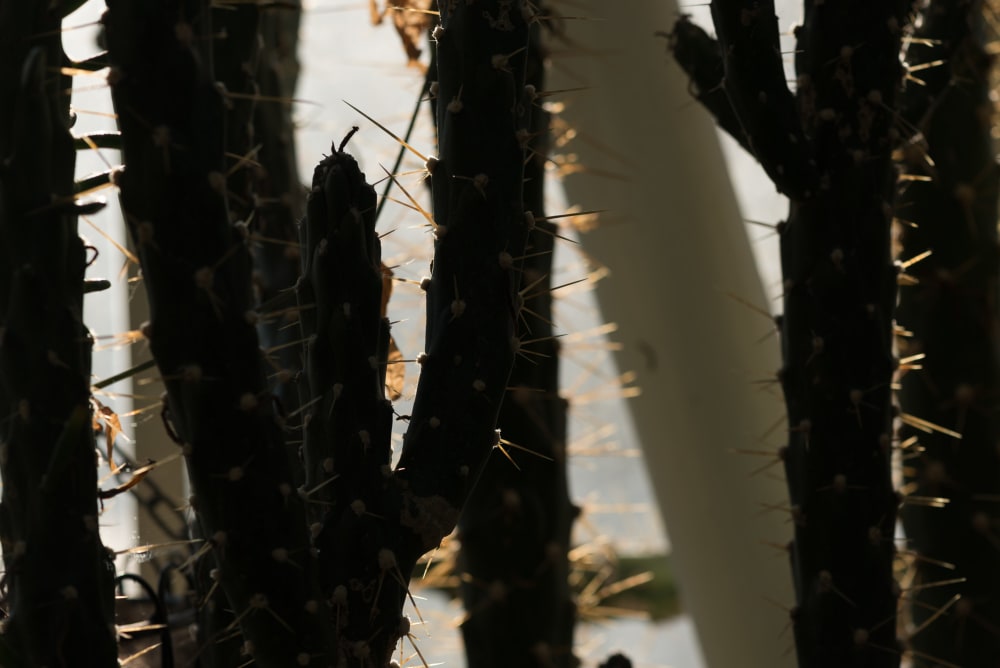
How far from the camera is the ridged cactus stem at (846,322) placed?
2.52 feet

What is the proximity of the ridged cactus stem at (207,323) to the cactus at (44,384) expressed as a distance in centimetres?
3

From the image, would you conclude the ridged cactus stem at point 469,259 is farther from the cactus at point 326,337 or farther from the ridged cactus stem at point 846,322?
the ridged cactus stem at point 846,322

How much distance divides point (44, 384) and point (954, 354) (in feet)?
2.78

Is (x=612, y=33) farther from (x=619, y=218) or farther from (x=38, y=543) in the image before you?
(x=38, y=543)

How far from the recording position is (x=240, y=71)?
2.64ft

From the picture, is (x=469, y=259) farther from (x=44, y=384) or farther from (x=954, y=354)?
(x=954, y=354)

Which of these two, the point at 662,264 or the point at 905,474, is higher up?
the point at 662,264

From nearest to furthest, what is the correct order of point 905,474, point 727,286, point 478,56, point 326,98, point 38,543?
point 38,543 < point 478,56 < point 905,474 < point 727,286 < point 326,98

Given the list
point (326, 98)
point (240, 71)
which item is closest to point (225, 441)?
point (240, 71)

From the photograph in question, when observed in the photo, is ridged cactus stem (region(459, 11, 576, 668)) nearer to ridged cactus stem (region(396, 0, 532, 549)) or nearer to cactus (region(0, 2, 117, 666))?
ridged cactus stem (region(396, 0, 532, 549))

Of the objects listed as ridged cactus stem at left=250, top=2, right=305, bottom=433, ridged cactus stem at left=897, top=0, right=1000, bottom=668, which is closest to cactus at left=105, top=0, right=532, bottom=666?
ridged cactus stem at left=250, top=2, right=305, bottom=433

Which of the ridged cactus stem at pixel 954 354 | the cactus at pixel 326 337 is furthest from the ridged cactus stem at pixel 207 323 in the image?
the ridged cactus stem at pixel 954 354

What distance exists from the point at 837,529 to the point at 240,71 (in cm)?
56

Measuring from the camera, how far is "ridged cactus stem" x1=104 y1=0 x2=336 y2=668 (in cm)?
47
